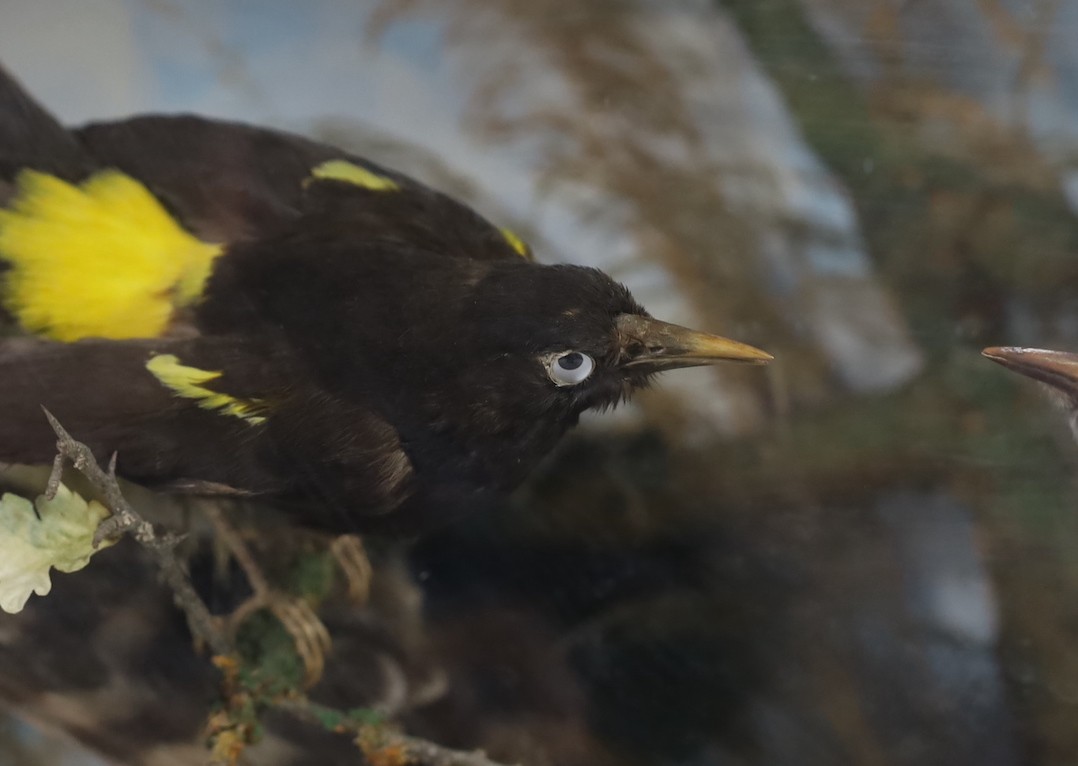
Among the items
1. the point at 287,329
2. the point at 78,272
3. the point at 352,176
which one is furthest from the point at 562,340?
the point at 78,272

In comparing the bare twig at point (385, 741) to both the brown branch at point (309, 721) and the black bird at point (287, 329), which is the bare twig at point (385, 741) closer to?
the brown branch at point (309, 721)

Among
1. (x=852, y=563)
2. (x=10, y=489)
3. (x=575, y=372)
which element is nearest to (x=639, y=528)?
(x=852, y=563)

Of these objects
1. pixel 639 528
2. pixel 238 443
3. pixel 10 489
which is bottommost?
pixel 639 528

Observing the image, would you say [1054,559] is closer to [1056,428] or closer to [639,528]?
[1056,428]

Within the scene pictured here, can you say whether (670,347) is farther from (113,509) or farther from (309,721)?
(309,721)

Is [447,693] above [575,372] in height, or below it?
below

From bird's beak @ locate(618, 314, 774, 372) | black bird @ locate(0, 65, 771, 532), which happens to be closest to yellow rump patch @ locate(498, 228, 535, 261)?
black bird @ locate(0, 65, 771, 532)
